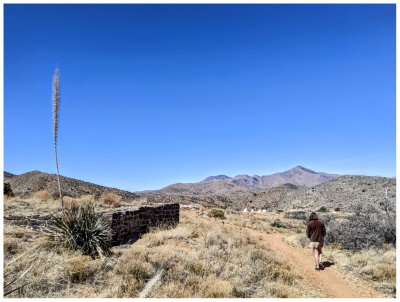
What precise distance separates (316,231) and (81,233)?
774cm

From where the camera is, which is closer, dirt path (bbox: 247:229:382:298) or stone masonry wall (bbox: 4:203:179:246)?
dirt path (bbox: 247:229:382:298)

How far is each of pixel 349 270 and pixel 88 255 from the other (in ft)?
27.3

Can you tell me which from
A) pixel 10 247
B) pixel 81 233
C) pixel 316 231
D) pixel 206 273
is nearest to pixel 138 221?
pixel 81 233

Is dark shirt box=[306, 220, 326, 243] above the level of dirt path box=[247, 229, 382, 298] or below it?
above

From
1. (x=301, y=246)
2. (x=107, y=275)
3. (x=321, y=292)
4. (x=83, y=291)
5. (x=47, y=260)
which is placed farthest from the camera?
(x=301, y=246)

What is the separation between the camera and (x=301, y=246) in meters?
13.9

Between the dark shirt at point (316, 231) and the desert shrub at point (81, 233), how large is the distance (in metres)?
6.86

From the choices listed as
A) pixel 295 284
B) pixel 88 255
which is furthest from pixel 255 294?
pixel 88 255

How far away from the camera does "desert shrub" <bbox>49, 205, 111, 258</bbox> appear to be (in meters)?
7.99

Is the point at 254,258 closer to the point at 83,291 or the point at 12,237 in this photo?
the point at 83,291

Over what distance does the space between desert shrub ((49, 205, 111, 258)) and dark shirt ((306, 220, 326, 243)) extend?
22.5ft

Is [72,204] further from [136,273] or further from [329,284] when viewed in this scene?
[329,284]

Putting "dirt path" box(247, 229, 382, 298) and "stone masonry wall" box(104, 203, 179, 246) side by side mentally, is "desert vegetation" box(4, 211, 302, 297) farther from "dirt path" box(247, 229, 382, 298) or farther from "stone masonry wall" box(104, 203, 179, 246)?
"stone masonry wall" box(104, 203, 179, 246)

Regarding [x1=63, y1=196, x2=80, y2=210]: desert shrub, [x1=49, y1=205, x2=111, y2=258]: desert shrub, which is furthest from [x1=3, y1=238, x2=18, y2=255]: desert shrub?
[x1=63, y1=196, x2=80, y2=210]: desert shrub
